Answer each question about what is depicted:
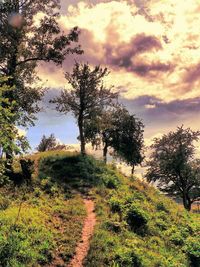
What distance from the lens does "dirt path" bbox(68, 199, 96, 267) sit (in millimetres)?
20594

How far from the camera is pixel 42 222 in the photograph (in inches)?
950

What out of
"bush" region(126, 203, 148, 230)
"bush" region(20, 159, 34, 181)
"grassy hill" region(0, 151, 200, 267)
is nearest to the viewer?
"grassy hill" region(0, 151, 200, 267)

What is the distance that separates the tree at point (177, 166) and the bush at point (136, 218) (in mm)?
42148

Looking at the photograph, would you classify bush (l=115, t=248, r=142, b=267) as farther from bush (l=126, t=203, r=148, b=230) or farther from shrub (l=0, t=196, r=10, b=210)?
shrub (l=0, t=196, r=10, b=210)

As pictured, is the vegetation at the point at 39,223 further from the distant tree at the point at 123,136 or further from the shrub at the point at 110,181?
the distant tree at the point at 123,136

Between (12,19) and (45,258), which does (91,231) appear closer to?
(45,258)

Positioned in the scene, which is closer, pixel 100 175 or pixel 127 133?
pixel 100 175

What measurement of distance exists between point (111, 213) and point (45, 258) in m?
9.48

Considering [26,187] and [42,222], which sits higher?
[26,187]

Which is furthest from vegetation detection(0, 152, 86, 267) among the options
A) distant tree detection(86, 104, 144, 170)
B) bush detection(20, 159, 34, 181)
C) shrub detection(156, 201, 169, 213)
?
distant tree detection(86, 104, 144, 170)

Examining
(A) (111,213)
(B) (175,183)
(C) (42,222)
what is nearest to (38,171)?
(A) (111,213)

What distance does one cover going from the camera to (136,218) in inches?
1089

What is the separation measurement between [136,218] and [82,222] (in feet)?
13.1

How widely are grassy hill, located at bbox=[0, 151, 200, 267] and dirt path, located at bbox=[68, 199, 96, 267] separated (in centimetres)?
35
